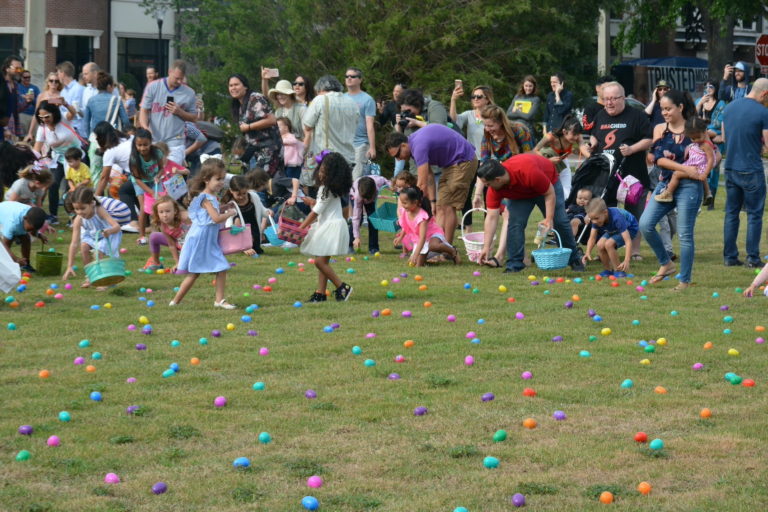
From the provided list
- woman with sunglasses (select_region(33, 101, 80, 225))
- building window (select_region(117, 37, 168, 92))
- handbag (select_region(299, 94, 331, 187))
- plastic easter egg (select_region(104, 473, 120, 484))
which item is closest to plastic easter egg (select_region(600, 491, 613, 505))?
plastic easter egg (select_region(104, 473, 120, 484))

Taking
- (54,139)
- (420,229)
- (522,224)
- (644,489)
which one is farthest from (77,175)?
(644,489)

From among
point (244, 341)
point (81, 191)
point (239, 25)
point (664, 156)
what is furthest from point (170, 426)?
point (239, 25)

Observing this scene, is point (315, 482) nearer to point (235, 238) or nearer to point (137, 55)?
point (235, 238)

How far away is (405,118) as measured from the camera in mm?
14508

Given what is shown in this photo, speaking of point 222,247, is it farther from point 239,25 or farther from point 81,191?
point 239,25

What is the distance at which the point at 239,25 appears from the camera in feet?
88.6

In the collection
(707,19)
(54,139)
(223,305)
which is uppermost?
(707,19)

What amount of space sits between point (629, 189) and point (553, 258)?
4.57ft

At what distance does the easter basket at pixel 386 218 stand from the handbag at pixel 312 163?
0.94 metres

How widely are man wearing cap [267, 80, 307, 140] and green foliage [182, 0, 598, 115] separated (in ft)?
26.3

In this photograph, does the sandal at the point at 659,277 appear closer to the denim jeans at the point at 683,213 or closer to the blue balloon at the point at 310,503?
the denim jeans at the point at 683,213

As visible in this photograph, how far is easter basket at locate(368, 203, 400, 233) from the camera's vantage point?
46.9 ft

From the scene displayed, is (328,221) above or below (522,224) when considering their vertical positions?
above

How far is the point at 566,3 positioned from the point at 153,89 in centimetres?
1297
